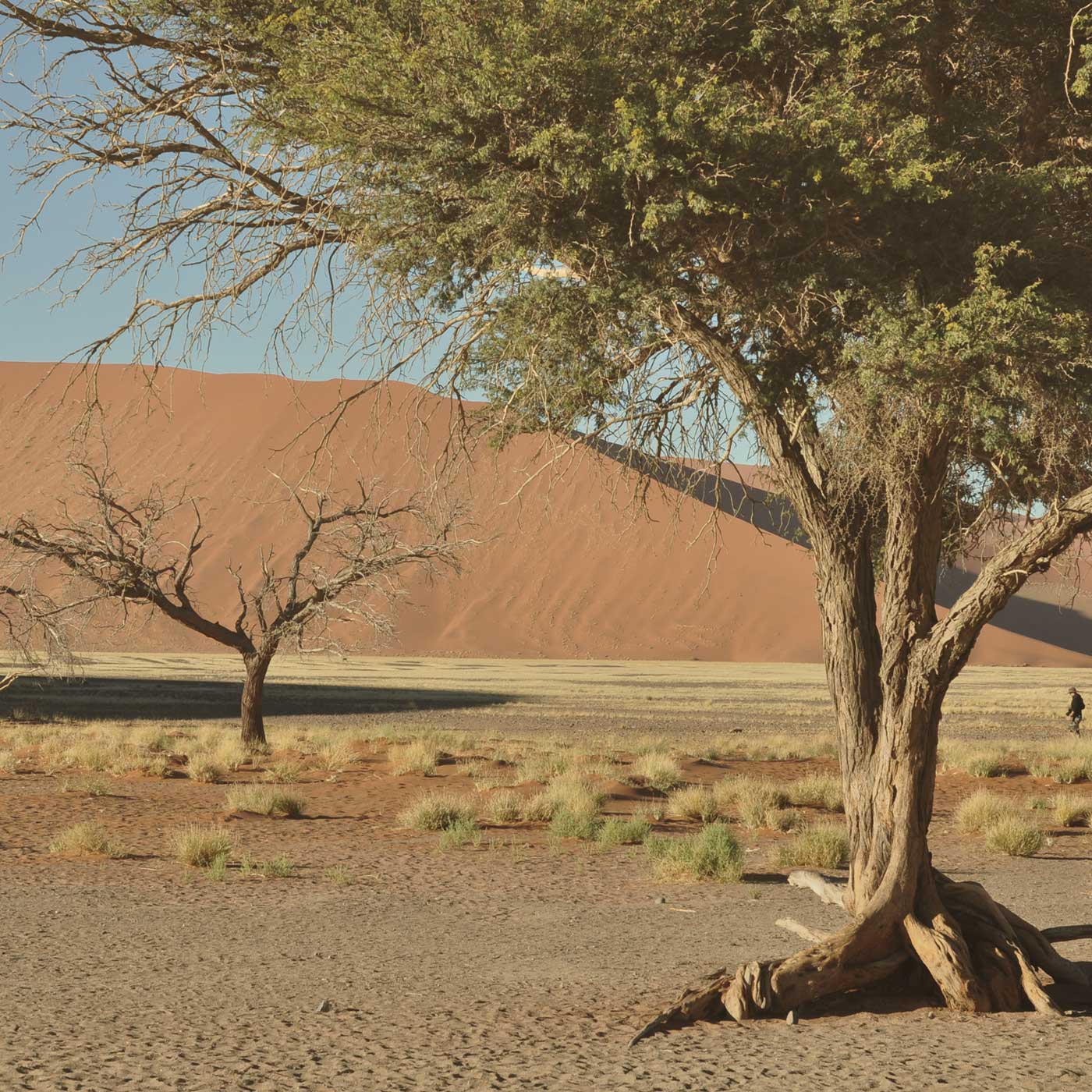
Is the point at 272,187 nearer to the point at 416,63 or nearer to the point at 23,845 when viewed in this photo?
the point at 416,63

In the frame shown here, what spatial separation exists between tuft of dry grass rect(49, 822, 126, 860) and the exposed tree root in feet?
27.0

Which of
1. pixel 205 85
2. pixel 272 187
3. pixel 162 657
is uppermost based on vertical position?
pixel 205 85

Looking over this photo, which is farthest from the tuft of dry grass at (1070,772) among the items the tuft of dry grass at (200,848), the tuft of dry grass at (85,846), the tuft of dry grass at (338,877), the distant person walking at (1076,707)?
the tuft of dry grass at (85,846)

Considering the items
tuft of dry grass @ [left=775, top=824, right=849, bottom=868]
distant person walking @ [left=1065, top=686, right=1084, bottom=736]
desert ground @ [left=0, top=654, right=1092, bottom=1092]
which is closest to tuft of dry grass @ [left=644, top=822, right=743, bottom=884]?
desert ground @ [left=0, top=654, right=1092, bottom=1092]

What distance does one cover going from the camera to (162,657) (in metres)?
77.7

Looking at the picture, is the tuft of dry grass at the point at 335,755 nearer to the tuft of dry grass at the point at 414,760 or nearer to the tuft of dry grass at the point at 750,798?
the tuft of dry grass at the point at 414,760

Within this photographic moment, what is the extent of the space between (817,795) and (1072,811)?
3343 mm

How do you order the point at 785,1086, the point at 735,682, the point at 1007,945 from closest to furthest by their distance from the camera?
the point at 785,1086, the point at 1007,945, the point at 735,682

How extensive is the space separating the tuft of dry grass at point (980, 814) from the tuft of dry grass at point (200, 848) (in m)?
8.84

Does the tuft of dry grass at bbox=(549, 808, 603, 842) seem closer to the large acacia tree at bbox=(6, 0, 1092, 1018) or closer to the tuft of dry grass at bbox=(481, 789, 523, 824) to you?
the tuft of dry grass at bbox=(481, 789, 523, 824)

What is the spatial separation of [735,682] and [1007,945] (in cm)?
5809

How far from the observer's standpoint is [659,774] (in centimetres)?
2008

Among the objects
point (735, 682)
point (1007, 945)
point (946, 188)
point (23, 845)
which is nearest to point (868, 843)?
point (1007, 945)

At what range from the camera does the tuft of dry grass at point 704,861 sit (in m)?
12.1
